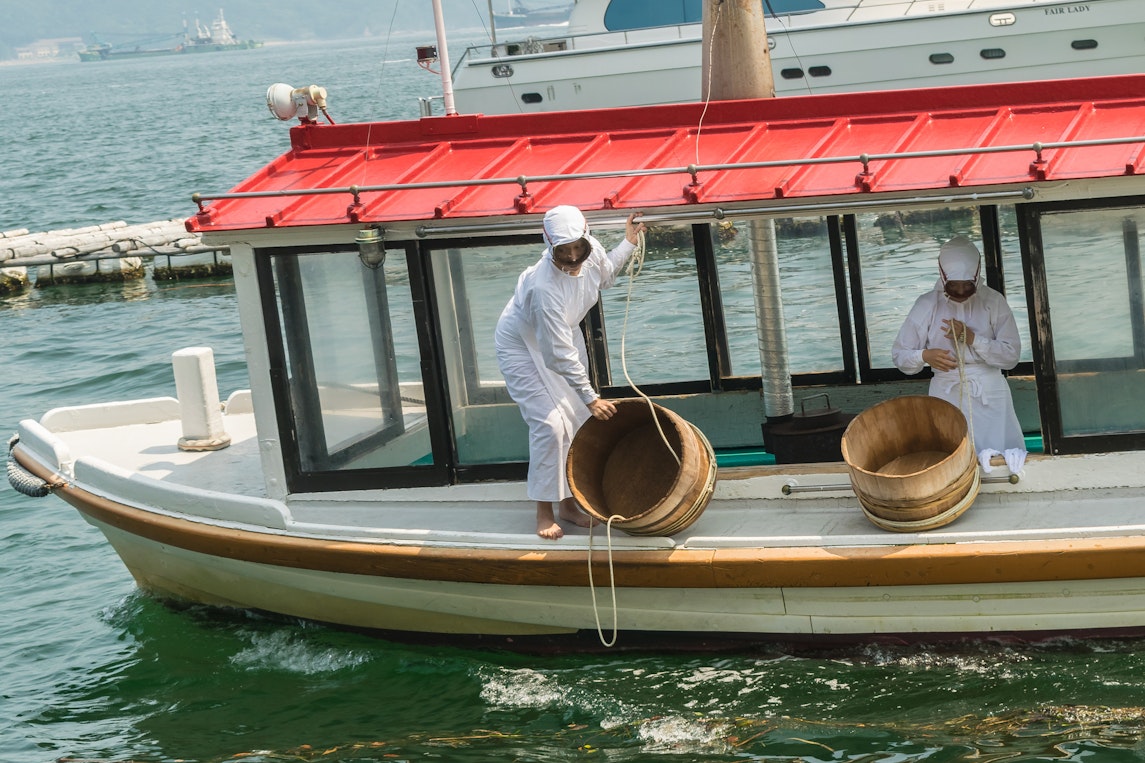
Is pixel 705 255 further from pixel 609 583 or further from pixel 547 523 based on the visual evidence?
pixel 609 583

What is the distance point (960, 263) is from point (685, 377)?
2221 mm

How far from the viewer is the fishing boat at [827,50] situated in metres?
21.3

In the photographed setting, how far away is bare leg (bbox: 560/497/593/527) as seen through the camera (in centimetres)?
686

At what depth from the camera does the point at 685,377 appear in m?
8.25

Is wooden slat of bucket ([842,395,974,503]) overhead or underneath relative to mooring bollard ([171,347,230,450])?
underneath

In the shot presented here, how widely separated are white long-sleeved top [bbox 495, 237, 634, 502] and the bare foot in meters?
0.16

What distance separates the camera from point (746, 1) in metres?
7.76

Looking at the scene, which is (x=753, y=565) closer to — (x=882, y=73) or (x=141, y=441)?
(x=141, y=441)

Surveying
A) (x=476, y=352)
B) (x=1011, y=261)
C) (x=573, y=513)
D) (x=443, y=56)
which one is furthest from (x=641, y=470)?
(x=443, y=56)

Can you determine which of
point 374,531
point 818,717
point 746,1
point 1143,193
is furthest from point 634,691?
point 746,1

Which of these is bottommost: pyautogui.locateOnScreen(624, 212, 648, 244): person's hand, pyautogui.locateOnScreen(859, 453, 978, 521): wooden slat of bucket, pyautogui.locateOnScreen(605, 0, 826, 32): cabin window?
pyautogui.locateOnScreen(859, 453, 978, 521): wooden slat of bucket

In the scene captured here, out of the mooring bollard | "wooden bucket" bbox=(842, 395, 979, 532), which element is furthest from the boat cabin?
the mooring bollard

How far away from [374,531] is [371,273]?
4.26ft

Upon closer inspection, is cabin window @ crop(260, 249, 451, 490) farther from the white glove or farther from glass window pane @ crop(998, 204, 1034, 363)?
glass window pane @ crop(998, 204, 1034, 363)
